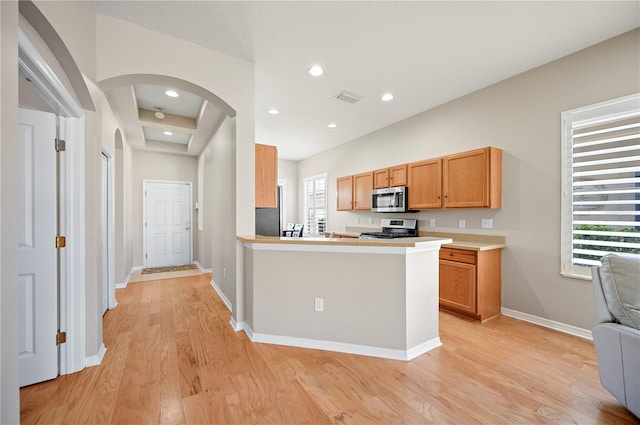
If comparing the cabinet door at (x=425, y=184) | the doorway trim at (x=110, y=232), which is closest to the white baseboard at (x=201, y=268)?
the doorway trim at (x=110, y=232)

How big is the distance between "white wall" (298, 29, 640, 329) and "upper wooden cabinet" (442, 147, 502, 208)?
156 mm

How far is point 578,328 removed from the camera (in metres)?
2.73

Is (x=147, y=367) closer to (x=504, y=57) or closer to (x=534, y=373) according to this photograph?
(x=534, y=373)

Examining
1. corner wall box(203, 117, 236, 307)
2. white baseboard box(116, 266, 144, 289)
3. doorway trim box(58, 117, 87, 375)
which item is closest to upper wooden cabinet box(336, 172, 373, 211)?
corner wall box(203, 117, 236, 307)

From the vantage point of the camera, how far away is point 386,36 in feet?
8.09

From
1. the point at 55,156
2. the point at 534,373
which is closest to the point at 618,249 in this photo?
the point at 534,373

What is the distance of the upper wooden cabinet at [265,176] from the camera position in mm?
3278

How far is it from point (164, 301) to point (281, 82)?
3456 millimetres

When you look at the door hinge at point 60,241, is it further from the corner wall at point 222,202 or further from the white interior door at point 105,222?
the white interior door at point 105,222

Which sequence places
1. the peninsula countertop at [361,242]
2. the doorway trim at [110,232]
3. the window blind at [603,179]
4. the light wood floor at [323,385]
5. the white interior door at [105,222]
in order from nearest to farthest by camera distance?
the light wood floor at [323,385] → the peninsula countertop at [361,242] → the window blind at [603,179] → the white interior door at [105,222] → the doorway trim at [110,232]

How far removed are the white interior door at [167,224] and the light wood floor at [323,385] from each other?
361cm

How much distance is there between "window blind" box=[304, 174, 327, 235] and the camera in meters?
6.87

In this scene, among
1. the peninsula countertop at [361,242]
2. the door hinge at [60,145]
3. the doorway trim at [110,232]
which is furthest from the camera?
the doorway trim at [110,232]

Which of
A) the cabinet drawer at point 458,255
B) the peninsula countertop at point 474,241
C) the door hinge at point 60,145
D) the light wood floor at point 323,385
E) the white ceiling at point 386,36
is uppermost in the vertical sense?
the white ceiling at point 386,36
